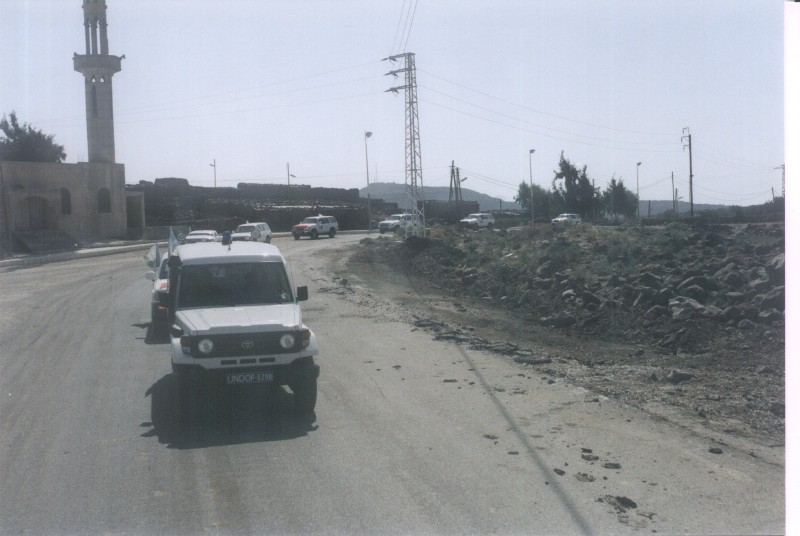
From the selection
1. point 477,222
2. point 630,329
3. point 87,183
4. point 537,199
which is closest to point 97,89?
point 87,183

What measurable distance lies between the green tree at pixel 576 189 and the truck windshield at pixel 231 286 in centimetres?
7309

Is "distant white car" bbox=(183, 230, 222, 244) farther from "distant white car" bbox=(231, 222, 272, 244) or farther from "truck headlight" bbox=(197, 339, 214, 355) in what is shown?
"truck headlight" bbox=(197, 339, 214, 355)

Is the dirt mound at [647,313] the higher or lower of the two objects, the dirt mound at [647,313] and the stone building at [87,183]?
the lower

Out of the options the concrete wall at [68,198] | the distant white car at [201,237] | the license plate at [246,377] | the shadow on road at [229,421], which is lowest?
the shadow on road at [229,421]

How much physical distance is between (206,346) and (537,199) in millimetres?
90949

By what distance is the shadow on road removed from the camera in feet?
25.9

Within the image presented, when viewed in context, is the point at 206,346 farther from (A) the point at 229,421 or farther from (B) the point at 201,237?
(B) the point at 201,237

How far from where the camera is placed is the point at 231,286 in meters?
9.49

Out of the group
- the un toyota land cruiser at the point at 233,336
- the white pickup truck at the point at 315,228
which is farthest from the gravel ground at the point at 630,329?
the white pickup truck at the point at 315,228

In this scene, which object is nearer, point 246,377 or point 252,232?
point 246,377

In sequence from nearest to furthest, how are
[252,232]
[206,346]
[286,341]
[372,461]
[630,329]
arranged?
1. [372,461]
2. [206,346]
3. [286,341]
4. [630,329]
5. [252,232]

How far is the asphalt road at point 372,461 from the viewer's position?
18.8ft

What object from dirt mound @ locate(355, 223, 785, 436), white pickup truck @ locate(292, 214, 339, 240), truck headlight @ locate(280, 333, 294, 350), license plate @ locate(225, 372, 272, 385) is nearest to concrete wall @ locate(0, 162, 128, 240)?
white pickup truck @ locate(292, 214, 339, 240)

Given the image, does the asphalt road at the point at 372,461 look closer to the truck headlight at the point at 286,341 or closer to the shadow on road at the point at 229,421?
the shadow on road at the point at 229,421
